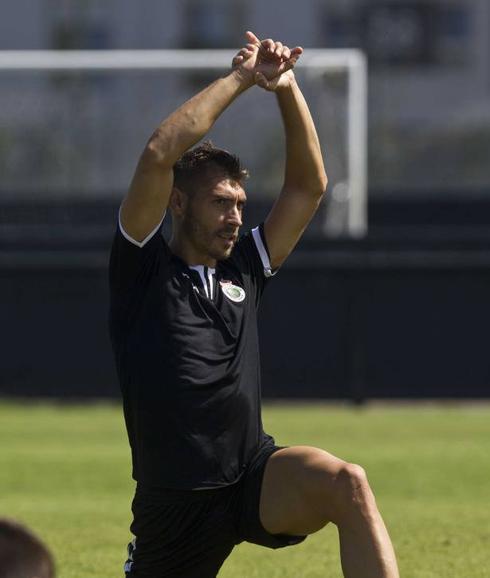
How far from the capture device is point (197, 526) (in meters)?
6.48

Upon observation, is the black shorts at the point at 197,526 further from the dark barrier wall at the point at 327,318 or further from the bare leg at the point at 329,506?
the dark barrier wall at the point at 327,318

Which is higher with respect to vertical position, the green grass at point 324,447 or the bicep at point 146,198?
the bicep at point 146,198

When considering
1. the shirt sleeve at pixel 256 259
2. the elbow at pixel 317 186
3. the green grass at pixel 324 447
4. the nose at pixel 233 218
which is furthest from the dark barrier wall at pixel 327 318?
the nose at pixel 233 218

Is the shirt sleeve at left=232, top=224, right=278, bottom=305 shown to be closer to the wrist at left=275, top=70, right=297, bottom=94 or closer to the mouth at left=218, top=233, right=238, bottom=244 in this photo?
the mouth at left=218, top=233, right=238, bottom=244

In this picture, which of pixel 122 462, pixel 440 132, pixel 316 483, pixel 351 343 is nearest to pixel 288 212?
pixel 316 483

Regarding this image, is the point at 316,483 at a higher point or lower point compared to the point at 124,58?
lower

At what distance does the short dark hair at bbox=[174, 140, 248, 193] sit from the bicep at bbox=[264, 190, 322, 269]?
38cm

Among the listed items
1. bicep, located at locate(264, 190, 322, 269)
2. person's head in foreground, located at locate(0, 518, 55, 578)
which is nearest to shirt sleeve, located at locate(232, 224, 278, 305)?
bicep, located at locate(264, 190, 322, 269)

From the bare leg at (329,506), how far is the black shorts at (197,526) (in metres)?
0.08

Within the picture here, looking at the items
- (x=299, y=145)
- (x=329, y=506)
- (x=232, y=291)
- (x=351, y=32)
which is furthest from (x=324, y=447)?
(x=351, y=32)

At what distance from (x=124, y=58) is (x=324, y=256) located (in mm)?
7083

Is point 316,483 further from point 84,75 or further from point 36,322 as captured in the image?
point 84,75

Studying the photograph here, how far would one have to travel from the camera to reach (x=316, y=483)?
6188 mm

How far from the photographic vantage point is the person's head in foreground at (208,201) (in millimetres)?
6582
